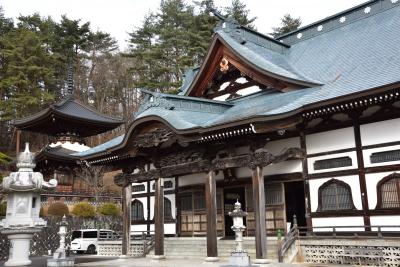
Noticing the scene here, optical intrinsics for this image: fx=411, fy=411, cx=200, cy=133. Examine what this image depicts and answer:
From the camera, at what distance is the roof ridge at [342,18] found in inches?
745

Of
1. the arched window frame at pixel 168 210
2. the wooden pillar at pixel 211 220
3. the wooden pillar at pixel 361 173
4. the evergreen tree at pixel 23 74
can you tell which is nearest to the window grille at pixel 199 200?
the arched window frame at pixel 168 210

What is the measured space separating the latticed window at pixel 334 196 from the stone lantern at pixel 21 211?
9.90 m

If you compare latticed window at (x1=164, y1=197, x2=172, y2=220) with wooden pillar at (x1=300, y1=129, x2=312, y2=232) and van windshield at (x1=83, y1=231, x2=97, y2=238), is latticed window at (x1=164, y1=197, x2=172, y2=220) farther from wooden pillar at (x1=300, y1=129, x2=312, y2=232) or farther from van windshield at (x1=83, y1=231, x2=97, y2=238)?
van windshield at (x1=83, y1=231, x2=97, y2=238)

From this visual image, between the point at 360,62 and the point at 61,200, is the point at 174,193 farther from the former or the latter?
the point at 61,200

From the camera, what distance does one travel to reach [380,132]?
12.7m

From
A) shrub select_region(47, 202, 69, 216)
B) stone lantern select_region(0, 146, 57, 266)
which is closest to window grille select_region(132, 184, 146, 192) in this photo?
stone lantern select_region(0, 146, 57, 266)

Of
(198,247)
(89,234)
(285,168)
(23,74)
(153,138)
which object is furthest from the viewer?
(23,74)

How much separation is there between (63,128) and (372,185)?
2617cm

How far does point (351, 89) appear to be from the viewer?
12.8 m

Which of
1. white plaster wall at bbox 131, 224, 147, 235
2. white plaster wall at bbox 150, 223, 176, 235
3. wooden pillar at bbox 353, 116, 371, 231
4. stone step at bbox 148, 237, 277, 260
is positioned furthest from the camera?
white plaster wall at bbox 131, 224, 147, 235

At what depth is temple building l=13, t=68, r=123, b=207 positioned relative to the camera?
100ft

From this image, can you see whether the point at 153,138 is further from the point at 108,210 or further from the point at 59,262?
the point at 108,210

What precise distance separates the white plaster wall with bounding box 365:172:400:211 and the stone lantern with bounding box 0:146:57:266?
11148mm

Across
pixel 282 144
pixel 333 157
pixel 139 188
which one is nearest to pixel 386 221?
pixel 333 157
